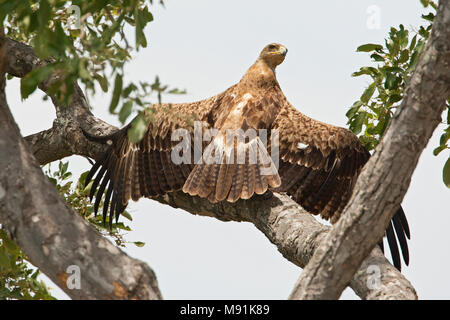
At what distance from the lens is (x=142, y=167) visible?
6301 millimetres

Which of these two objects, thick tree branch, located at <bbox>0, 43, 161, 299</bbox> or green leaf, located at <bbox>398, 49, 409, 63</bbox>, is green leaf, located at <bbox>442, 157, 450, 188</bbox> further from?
thick tree branch, located at <bbox>0, 43, 161, 299</bbox>

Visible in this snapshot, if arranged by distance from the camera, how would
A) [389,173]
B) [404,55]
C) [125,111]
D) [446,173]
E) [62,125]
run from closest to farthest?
[125,111], [389,173], [446,173], [404,55], [62,125]

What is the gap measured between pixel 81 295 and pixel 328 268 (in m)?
1.22

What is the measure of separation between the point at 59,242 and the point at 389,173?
1656 millimetres

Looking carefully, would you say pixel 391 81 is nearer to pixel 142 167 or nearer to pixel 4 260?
pixel 142 167

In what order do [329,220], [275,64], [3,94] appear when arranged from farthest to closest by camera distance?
[275,64], [329,220], [3,94]

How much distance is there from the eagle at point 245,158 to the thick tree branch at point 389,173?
228 cm

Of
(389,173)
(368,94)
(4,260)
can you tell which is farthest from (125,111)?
(368,94)

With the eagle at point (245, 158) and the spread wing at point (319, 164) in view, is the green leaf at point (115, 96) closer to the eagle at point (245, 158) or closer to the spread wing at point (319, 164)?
the eagle at point (245, 158)

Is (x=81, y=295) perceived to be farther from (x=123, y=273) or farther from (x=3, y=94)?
(x=3, y=94)

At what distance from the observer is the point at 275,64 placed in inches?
294

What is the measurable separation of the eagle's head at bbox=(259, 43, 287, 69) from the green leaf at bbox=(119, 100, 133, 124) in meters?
4.12

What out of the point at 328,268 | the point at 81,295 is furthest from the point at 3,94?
the point at 328,268

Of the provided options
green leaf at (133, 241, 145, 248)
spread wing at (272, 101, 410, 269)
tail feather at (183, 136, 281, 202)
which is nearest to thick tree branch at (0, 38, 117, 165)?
green leaf at (133, 241, 145, 248)
